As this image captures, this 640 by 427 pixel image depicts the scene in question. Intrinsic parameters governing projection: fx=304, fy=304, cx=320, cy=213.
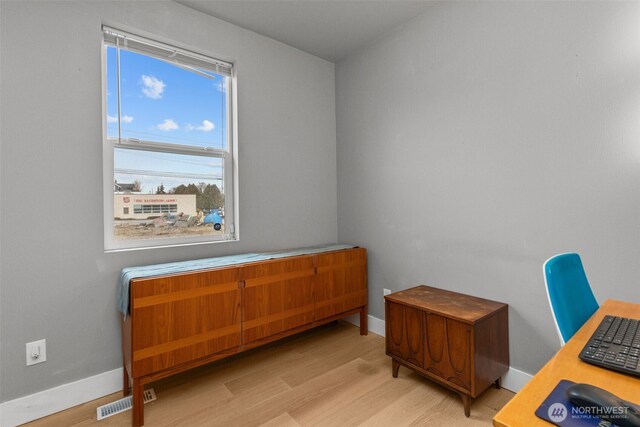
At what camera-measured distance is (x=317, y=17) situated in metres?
2.46

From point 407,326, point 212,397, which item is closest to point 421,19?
point 407,326

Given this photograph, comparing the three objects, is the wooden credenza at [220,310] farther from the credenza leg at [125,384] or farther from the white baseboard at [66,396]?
the white baseboard at [66,396]

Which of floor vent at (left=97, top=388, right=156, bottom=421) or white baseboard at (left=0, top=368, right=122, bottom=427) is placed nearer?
white baseboard at (left=0, top=368, right=122, bottom=427)

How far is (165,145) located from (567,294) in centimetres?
253

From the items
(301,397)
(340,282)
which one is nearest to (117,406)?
(301,397)

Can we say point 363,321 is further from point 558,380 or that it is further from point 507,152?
point 558,380

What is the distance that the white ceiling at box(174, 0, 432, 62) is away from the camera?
2.30 m

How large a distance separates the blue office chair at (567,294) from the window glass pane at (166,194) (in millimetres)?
2224

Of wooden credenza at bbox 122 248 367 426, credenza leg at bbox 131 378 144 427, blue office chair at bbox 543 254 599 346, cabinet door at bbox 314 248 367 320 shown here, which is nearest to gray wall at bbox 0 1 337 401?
wooden credenza at bbox 122 248 367 426

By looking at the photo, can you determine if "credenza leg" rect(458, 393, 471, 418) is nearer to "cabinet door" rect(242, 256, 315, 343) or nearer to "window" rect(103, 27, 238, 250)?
"cabinet door" rect(242, 256, 315, 343)

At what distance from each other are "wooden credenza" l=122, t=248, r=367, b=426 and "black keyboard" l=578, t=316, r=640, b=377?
1.75 metres

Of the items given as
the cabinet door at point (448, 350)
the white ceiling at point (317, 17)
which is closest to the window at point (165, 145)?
the white ceiling at point (317, 17)

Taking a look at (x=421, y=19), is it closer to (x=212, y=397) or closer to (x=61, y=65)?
(x=61, y=65)

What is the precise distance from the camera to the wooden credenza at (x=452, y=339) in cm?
176
